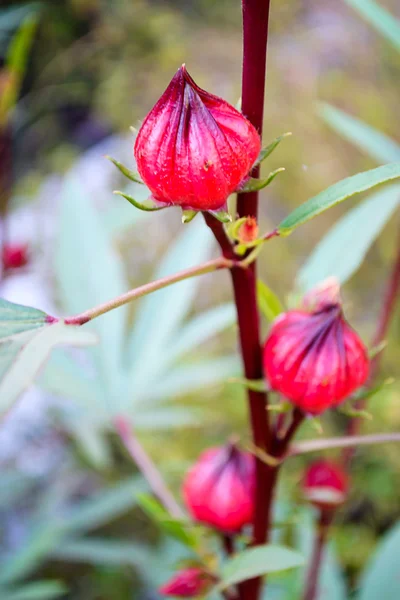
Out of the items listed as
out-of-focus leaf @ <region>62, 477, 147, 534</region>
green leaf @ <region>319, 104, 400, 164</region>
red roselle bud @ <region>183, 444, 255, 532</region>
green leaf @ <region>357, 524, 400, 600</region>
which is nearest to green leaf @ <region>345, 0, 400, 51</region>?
green leaf @ <region>319, 104, 400, 164</region>

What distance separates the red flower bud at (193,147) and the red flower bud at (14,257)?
2.03 ft

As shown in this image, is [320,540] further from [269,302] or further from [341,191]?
[341,191]

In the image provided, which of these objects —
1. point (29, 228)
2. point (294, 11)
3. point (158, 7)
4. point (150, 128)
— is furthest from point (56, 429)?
point (158, 7)

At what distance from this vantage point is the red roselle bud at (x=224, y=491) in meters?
0.47

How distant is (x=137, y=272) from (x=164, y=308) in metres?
0.87

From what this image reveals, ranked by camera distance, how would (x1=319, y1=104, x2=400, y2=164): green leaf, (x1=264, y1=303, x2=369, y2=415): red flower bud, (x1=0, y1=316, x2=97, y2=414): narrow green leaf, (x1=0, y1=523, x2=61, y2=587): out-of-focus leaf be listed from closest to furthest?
(x1=0, y1=316, x2=97, y2=414): narrow green leaf → (x1=264, y1=303, x2=369, y2=415): red flower bud → (x1=319, y1=104, x2=400, y2=164): green leaf → (x1=0, y1=523, x2=61, y2=587): out-of-focus leaf

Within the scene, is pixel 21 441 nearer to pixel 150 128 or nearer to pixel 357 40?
pixel 150 128

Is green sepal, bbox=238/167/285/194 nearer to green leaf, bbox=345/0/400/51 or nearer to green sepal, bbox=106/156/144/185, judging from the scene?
green sepal, bbox=106/156/144/185

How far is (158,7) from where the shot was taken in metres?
2.29

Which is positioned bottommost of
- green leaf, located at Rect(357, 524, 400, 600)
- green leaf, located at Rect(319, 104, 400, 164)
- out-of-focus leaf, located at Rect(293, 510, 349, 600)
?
out-of-focus leaf, located at Rect(293, 510, 349, 600)

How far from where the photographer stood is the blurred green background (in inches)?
27.0

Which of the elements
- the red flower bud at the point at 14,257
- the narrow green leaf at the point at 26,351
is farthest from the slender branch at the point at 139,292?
the red flower bud at the point at 14,257

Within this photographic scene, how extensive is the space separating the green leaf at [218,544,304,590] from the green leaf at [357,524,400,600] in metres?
0.33

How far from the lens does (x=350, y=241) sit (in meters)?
0.46
